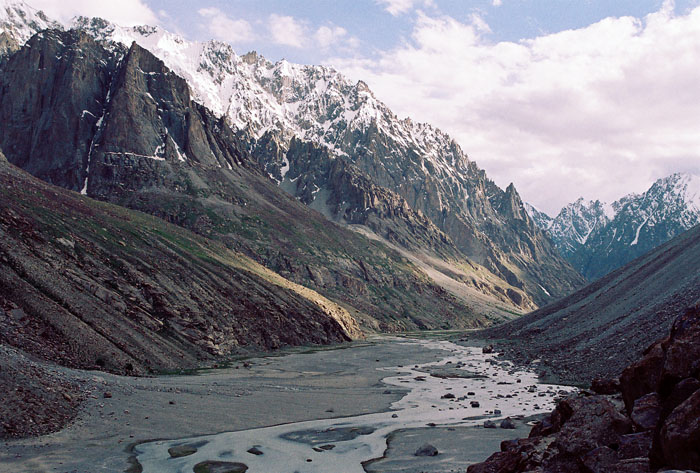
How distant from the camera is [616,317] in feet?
188

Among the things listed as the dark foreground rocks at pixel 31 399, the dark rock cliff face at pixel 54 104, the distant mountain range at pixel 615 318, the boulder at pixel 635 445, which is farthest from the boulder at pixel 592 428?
the dark rock cliff face at pixel 54 104

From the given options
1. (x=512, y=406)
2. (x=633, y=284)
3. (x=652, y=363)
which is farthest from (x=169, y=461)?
(x=633, y=284)

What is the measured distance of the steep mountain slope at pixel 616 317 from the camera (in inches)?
1686

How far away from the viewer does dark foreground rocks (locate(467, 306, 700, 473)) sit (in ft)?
37.1

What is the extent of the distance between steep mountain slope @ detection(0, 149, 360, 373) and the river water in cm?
2046

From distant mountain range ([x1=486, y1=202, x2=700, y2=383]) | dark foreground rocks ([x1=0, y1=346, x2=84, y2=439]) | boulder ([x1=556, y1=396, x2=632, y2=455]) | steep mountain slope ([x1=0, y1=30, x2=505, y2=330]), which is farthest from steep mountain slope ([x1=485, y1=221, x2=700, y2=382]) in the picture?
steep mountain slope ([x1=0, y1=30, x2=505, y2=330])

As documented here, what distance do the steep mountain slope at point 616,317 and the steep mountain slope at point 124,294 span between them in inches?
1448

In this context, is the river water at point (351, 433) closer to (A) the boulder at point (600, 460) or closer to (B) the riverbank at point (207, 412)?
(B) the riverbank at point (207, 412)

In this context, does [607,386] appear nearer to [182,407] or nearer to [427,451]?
[427,451]

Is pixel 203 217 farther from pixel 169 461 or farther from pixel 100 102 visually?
pixel 169 461

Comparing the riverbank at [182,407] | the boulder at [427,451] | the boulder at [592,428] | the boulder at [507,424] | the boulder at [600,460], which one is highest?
the boulder at [592,428]

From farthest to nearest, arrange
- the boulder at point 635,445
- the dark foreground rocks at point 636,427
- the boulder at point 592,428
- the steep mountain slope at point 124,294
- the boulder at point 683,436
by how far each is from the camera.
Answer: the steep mountain slope at point 124,294 → the boulder at point 592,428 → the boulder at point 635,445 → the dark foreground rocks at point 636,427 → the boulder at point 683,436

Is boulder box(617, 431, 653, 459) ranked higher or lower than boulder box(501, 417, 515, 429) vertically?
higher

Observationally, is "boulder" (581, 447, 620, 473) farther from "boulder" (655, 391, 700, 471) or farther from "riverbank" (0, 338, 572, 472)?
"riverbank" (0, 338, 572, 472)
